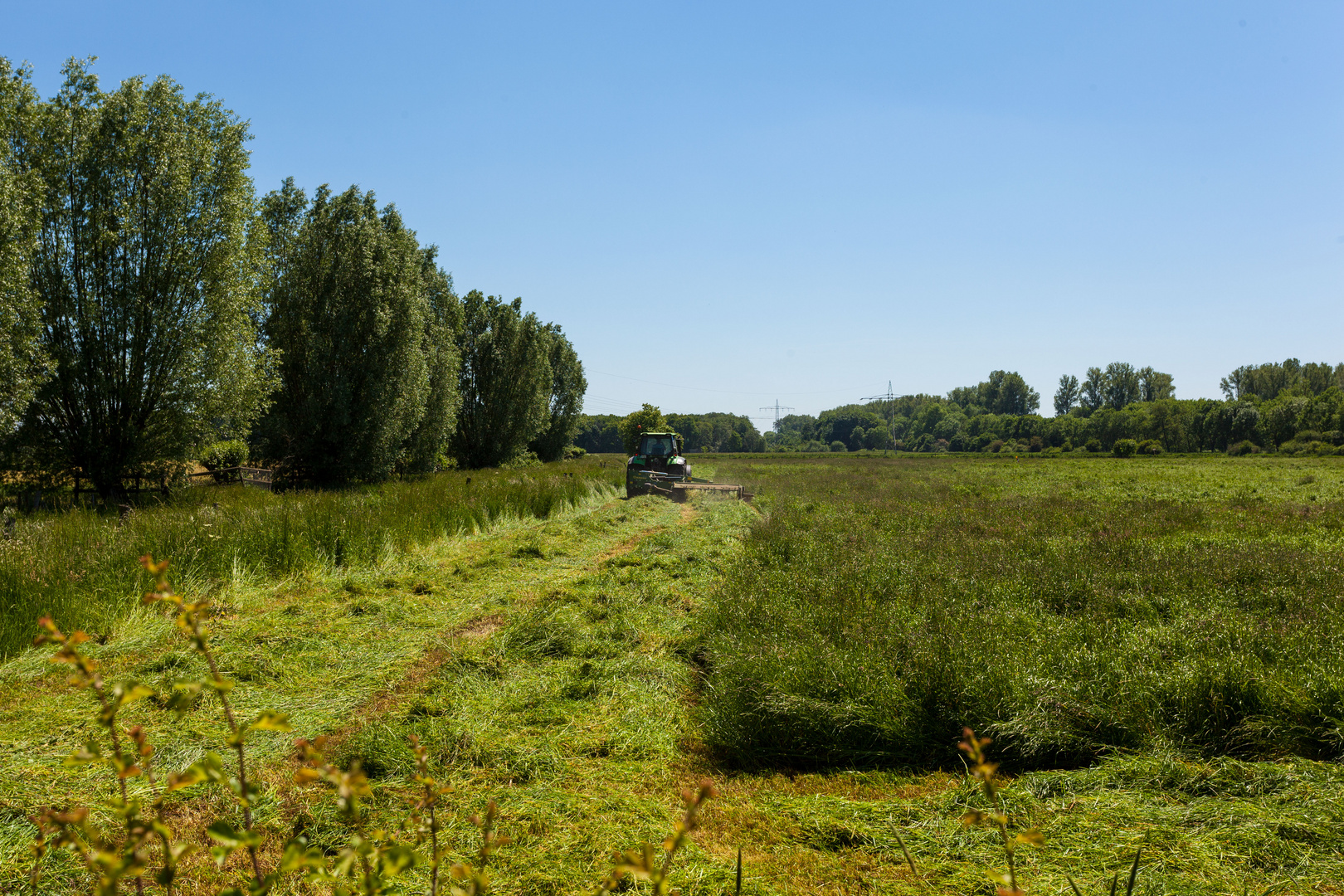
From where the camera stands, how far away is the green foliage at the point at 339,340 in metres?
18.6

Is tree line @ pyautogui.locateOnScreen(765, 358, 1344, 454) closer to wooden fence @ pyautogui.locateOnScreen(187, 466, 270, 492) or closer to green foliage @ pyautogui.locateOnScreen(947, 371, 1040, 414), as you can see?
green foliage @ pyautogui.locateOnScreen(947, 371, 1040, 414)

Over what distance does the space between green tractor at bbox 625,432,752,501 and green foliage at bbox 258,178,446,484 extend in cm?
755

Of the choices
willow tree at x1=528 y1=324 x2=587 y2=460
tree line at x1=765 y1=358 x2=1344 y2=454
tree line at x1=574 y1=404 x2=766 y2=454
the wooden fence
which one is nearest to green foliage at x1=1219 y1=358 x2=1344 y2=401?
tree line at x1=765 y1=358 x2=1344 y2=454

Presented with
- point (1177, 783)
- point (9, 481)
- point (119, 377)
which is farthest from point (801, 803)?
point (9, 481)

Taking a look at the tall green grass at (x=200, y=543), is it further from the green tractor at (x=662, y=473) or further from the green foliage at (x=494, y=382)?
the green foliage at (x=494, y=382)

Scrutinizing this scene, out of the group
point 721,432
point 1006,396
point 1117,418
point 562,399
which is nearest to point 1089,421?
point 1117,418

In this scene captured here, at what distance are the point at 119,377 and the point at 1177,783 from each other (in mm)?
18062

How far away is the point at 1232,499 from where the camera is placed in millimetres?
17766

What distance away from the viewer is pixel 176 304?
14.6 meters

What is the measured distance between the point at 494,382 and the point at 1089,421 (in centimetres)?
10434

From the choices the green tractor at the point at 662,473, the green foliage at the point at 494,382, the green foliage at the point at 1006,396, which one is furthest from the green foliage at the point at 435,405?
the green foliage at the point at 1006,396

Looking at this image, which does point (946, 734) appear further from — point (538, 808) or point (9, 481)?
point (9, 481)

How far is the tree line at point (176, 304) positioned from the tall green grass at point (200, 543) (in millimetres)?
2473

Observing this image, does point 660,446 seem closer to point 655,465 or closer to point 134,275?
point 655,465
